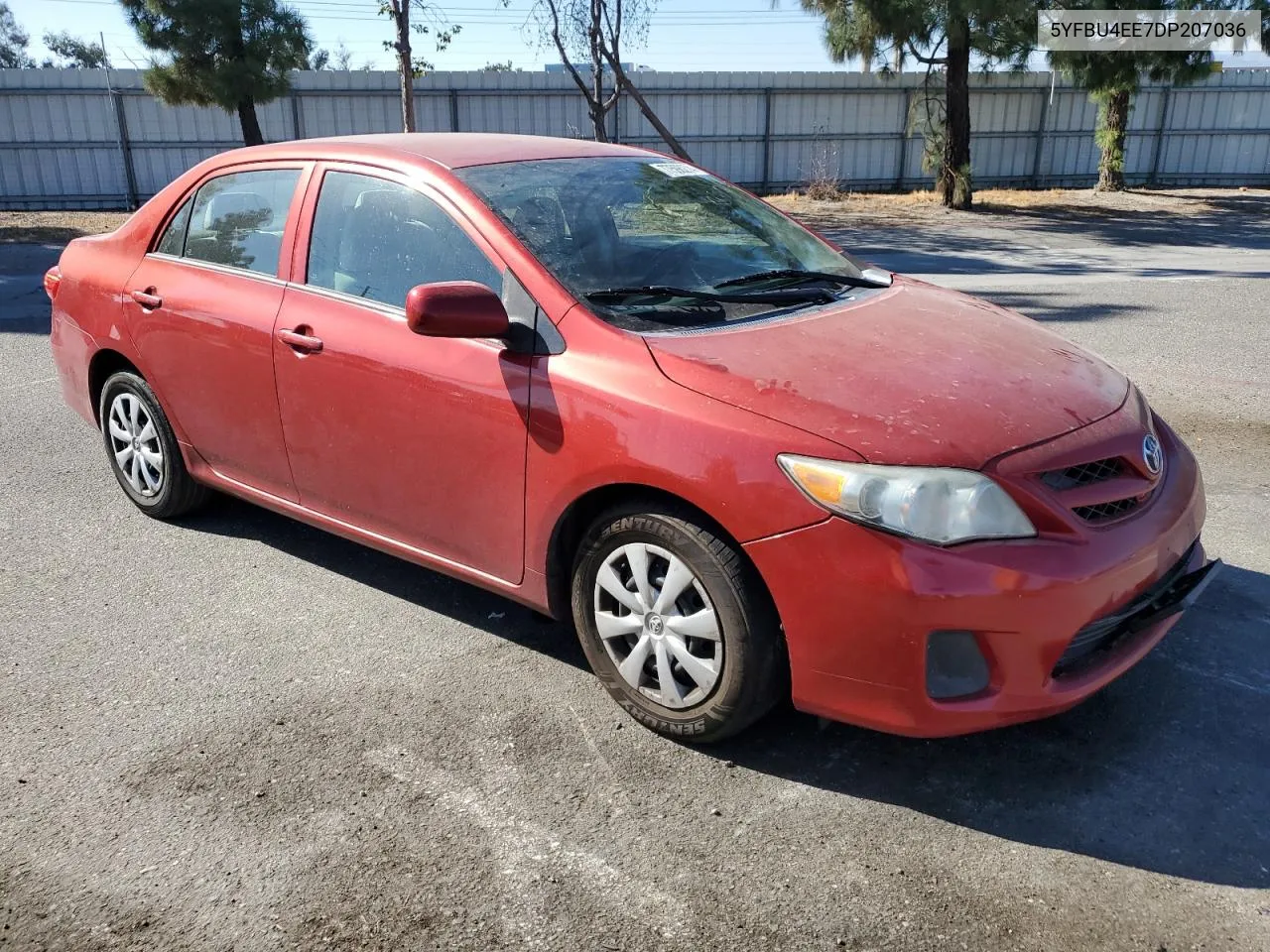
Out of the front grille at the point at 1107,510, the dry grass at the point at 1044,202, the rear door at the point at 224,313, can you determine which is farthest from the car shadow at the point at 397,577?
the dry grass at the point at 1044,202

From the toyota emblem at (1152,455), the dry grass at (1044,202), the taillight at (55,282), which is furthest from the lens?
the dry grass at (1044,202)

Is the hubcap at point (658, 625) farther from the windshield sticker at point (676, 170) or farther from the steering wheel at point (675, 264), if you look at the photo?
the windshield sticker at point (676, 170)

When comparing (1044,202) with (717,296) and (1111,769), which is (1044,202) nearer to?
(717,296)

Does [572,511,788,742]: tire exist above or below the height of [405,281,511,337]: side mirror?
below

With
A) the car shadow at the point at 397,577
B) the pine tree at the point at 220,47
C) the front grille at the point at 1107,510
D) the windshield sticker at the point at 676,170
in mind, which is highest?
the pine tree at the point at 220,47

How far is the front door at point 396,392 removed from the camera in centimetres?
342

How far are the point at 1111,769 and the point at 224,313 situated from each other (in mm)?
3464

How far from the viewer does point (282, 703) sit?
3477mm

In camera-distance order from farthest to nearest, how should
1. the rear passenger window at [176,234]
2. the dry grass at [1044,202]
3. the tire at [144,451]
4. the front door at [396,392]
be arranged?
the dry grass at [1044,202] < the tire at [144,451] < the rear passenger window at [176,234] < the front door at [396,392]

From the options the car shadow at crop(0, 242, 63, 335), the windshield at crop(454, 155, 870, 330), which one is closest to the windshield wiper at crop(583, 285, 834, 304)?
the windshield at crop(454, 155, 870, 330)

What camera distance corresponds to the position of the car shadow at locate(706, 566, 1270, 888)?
9.20ft

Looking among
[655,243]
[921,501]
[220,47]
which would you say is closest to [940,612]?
[921,501]

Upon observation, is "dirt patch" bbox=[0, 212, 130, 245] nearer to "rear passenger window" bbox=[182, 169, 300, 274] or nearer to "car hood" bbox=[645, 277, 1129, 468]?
"rear passenger window" bbox=[182, 169, 300, 274]

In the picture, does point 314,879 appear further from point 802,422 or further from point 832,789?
point 802,422
